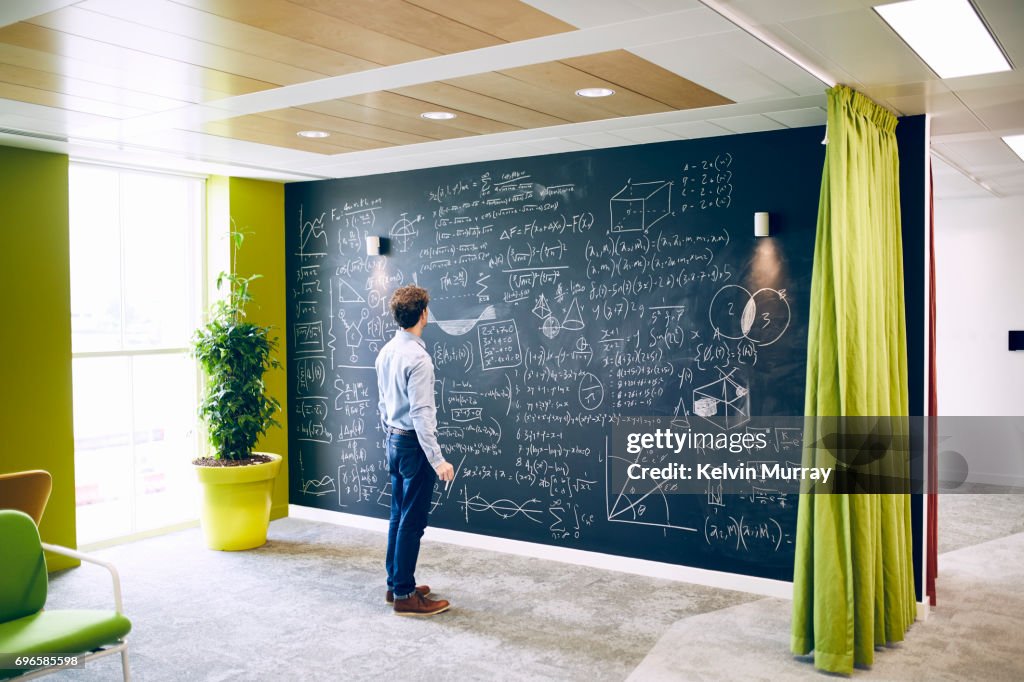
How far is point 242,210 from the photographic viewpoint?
21.1ft

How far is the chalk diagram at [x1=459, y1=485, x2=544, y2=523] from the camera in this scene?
559 cm

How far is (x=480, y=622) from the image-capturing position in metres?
4.37

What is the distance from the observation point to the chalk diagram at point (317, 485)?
6566 millimetres

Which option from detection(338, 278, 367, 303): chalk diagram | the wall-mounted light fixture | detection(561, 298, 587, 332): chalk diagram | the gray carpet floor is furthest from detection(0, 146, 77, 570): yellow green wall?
the wall-mounted light fixture

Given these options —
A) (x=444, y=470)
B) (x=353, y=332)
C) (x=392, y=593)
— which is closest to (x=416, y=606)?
(x=392, y=593)

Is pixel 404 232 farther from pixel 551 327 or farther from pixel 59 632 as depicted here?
pixel 59 632

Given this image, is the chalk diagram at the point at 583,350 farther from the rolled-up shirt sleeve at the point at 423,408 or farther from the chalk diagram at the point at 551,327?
the rolled-up shirt sleeve at the point at 423,408

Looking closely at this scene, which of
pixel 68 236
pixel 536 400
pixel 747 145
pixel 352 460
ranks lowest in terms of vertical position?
pixel 352 460

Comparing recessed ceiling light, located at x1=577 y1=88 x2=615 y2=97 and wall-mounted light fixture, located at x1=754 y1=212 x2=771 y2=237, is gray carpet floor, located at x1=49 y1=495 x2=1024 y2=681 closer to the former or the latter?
wall-mounted light fixture, located at x1=754 y1=212 x2=771 y2=237

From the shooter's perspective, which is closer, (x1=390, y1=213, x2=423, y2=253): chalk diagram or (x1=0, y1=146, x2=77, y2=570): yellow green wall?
(x1=0, y1=146, x2=77, y2=570): yellow green wall

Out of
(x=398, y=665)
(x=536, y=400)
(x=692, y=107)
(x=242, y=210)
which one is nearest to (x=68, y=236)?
(x=242, y=210)

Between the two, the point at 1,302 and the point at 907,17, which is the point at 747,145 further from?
the point at 1,302

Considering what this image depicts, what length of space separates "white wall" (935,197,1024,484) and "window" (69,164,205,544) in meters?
6.62

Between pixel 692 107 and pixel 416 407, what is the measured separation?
77.9 inches
